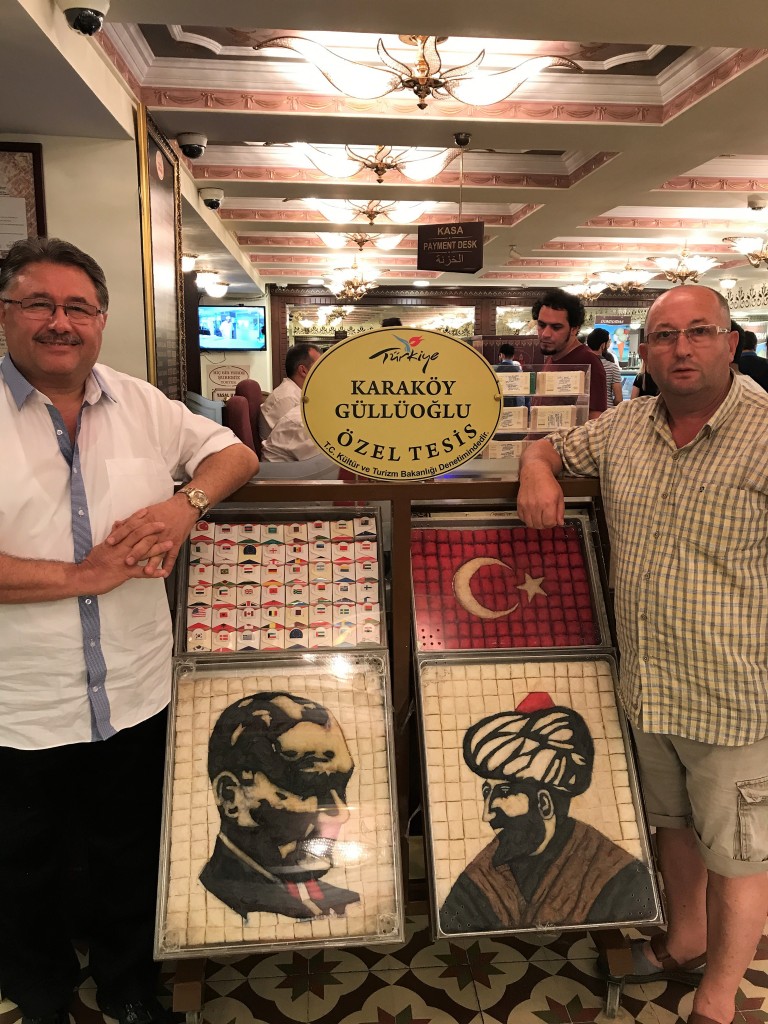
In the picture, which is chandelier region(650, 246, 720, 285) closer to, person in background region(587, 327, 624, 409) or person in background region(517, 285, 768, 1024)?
person in background region(587, 327, 624, 409)

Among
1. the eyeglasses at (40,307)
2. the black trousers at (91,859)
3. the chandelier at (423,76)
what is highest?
the chandelier at (423,76)

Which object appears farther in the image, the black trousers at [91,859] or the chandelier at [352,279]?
the chandelier at [352,279]

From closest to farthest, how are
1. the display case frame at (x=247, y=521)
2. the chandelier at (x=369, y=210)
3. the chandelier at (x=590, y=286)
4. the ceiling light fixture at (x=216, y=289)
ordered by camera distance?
the display case frame at (x=247, y=521), the chandelier at (x=369, y=210), the ceiling light fixture at (x=216, y=289), the chandelier at (x=590, y=286)

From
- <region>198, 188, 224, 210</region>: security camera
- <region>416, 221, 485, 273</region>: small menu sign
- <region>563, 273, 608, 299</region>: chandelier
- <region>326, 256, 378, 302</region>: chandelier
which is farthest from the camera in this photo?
<region>563, 273, 608, 299</region>: chandelier

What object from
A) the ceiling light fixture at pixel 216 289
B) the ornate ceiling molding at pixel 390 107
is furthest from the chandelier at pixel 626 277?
the ornate ceiling molding at pixel 390 107

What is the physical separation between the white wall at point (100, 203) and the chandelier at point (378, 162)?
206 centimetres

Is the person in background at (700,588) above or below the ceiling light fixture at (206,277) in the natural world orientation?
below

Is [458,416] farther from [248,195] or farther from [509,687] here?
[248,195]

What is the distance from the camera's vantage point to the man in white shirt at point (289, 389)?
14.4 ft

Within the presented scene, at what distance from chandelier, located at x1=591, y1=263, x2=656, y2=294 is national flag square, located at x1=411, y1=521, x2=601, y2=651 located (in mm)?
11271

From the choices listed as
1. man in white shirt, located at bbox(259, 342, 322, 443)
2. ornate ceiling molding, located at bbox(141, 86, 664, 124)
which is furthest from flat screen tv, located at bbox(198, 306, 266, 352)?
ornate ceiling molding, located at bbox(141, 86, 664, 124)

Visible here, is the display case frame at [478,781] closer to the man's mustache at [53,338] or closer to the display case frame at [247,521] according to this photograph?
the display case frame at [247,521]

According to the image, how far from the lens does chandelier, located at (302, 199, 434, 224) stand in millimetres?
7512

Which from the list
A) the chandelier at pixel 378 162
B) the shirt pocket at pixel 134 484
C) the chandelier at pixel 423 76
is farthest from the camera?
the chandelier at pixel 378 162
